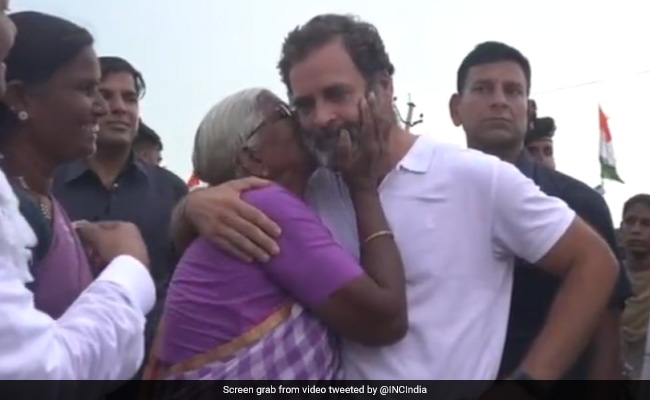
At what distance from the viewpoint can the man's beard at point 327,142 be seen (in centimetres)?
221

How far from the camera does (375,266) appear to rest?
2.11 meters

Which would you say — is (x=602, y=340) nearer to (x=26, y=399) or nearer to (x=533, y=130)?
(x=26, y=399)

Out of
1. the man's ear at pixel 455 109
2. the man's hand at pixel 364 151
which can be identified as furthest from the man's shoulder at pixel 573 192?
the man's hand at pixel 364 151

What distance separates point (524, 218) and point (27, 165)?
1.03 m

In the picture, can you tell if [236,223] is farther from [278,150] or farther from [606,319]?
[606,319]

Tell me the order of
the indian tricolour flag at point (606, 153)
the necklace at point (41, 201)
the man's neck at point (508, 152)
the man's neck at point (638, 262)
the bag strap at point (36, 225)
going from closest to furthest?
the bag strap at point (36, 225), the necklace at point (41, 201), the man's neck at point (508, 152), the man's neck at point (638, 262), the indian tricolour flag at point (606, 153)

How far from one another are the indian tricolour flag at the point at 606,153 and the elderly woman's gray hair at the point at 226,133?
11841 millimetres

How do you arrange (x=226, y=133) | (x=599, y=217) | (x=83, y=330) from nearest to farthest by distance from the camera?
(x=83, y=330) → (x=226, y=133) → (x=599, y=217)

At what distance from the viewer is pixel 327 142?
2.22 m

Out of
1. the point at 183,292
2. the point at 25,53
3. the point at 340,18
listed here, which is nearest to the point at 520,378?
the point at 183,292

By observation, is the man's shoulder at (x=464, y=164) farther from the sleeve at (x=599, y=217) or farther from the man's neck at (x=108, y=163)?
the man's neck at (x=108, y=163)

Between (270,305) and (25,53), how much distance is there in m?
0.70

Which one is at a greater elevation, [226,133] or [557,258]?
[226,133]

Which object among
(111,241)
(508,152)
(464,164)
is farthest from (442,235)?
(508,152)
